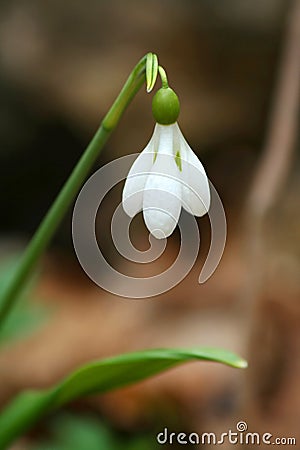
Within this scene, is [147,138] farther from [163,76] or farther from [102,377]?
[163,76]

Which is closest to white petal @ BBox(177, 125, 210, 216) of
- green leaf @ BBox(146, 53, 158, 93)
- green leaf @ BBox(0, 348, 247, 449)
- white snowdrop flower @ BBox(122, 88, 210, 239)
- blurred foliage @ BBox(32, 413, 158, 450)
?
white snowdrop flower @ BBox(122, 88, 210, 239)

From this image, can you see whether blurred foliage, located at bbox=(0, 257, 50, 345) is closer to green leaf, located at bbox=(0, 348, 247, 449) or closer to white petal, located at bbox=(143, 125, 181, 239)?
green leaf, located at bbox=(0, 348, 247, 449)

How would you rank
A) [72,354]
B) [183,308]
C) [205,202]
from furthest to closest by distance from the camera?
[183,308], [72,354], [205,202]

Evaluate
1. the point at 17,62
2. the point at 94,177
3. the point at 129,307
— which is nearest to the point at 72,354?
the point at 129,307

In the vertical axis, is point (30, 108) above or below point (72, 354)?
above

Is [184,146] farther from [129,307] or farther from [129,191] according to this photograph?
[129,307]

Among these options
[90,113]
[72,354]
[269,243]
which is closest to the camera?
[269,243]

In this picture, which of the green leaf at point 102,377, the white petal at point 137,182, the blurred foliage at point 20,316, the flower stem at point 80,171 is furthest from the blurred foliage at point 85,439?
the white petal at point 137,182

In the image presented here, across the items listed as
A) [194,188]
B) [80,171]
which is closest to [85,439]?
[80,171]
